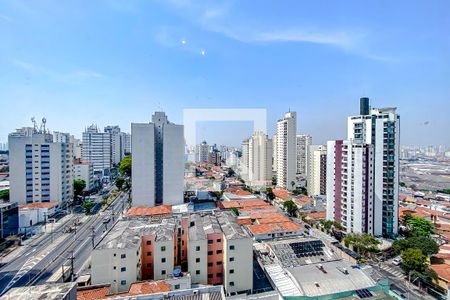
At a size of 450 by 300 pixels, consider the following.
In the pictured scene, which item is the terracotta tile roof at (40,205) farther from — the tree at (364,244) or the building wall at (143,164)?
the tree at (364,244)

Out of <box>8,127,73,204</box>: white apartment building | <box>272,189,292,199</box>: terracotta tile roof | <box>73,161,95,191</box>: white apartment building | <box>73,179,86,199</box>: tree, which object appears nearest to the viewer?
<box>8,127,73,204</box>: white apartment building

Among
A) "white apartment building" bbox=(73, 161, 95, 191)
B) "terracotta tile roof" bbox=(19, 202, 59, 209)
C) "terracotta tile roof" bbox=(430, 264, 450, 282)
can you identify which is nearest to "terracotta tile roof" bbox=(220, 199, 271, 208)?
"terracotta tile roof" bbox=(430, 264, 450, 282)

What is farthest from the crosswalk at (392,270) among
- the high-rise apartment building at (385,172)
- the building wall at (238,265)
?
the building wall at (238,265)

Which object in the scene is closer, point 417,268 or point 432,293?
point 432,293

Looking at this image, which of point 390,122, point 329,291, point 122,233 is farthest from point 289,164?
point 122,233

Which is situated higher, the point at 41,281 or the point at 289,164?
the point at 289,164

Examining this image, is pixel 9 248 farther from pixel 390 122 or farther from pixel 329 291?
pixel 390 122

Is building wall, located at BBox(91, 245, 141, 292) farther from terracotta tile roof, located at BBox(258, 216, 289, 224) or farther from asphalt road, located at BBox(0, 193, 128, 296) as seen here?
terracotta tile roof, located at BBox(258, 216, 289, 224)
